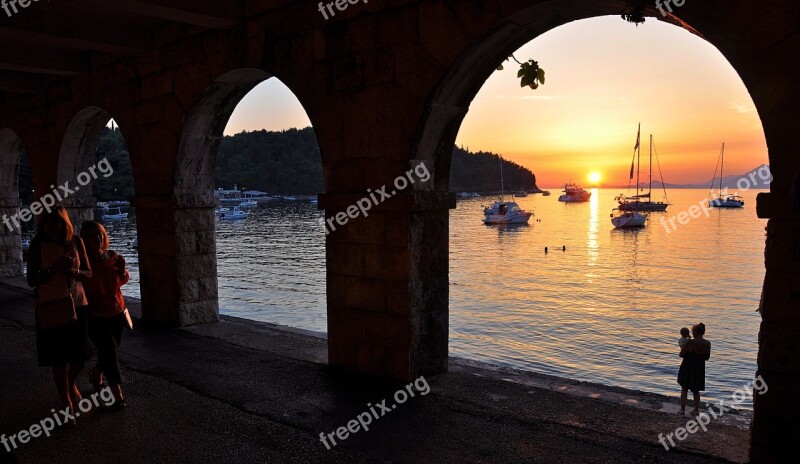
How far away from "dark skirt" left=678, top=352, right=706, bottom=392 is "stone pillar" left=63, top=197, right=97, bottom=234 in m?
9.26

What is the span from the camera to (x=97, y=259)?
4547 mm

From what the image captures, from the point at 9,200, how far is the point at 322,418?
1102 centimetres

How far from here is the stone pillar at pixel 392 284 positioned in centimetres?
497

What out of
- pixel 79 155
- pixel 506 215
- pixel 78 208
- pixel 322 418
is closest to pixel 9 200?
pixel 78 208

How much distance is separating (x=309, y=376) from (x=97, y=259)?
215 cm

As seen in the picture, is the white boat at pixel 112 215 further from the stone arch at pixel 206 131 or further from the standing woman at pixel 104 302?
the standing woman at pixel 104 302

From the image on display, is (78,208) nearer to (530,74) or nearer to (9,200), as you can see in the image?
(9,200)

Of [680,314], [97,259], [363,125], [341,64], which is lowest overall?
[680,314]

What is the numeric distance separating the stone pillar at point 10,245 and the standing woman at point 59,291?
30.7 feet

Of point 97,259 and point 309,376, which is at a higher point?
point 97,259

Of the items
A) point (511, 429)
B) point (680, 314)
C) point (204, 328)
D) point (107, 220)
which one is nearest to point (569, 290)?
point (680, 314)

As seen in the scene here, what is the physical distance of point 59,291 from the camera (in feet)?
14.0

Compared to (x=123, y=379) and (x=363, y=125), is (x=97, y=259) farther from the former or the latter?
(x=363, y=125)

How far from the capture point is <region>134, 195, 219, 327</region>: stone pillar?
24.1 feet
